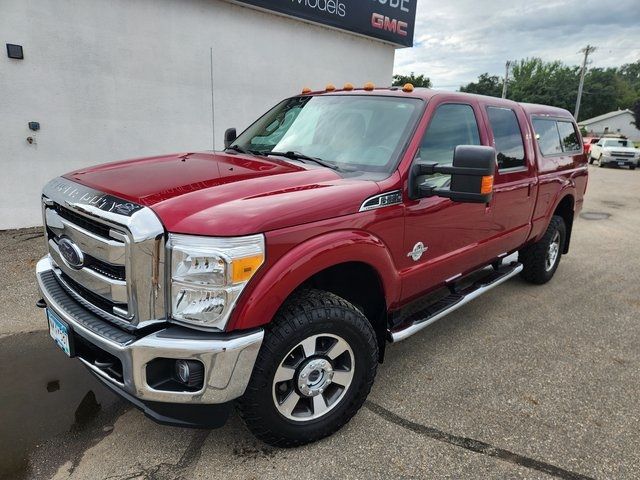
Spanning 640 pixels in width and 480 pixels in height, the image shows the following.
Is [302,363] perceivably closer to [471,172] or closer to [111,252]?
[111,252]

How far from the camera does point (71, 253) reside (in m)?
2.31

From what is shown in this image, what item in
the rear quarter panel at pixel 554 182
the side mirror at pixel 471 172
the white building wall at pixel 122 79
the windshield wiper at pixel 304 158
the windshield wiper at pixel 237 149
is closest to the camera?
the side mirror at pixel 471 172

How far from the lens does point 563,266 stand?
5.91 m

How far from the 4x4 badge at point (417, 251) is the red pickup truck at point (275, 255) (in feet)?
0.05

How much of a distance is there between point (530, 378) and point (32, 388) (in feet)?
11.0

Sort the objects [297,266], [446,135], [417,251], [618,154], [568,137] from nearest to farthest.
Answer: [297,266]
[417,251]
[446,135]
[568,137]
[618,154]

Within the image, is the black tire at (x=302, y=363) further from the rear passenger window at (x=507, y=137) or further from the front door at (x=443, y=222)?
the rear passenger window at (x=507, y=137)

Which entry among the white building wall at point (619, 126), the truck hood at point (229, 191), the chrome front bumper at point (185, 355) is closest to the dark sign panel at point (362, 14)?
the truck hood at point (229, 191)

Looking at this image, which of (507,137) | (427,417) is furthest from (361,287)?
(507,137)

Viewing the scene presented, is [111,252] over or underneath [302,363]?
over

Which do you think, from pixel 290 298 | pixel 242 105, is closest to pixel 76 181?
pixel 290 298

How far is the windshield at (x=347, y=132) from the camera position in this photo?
2838 millimetres

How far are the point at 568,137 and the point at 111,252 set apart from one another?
4994 mm

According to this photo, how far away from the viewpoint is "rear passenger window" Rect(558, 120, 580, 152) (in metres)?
4.98
